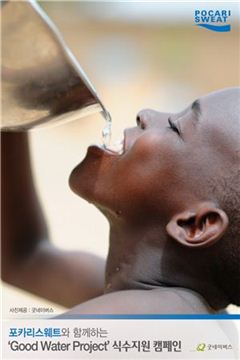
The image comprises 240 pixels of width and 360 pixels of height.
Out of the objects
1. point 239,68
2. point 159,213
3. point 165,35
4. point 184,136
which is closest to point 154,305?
point 159,213

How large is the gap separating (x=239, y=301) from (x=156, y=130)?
278 mm

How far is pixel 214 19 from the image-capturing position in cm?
96

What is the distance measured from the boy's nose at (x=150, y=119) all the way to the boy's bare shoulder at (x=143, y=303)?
237 mm

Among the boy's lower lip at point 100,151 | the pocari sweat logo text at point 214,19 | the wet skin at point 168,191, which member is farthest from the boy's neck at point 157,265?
the pocari sweat logo text at point 214,19

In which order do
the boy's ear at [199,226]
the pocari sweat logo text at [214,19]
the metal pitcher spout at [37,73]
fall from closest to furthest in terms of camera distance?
1. the metal pitcher spout at [37,73]
2. the boy's ear at [199,226]
3. the pocari sweat logo text at [214,19]

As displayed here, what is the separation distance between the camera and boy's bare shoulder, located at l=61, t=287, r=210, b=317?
0.83m

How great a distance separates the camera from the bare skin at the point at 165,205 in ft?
2.77

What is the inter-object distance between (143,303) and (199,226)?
130 mm

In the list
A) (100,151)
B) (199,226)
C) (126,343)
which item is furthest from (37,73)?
(126,343)

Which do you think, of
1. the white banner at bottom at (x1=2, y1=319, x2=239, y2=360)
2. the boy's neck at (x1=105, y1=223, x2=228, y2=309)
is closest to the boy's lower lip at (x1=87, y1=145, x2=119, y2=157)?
the boy's neck at (x1=105, y1=223, x2=228, y2=309)

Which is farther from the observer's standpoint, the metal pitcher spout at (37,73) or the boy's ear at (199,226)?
the boy's ear at (199,226)

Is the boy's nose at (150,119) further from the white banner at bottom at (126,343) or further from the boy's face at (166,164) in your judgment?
the white banner at bottom at (126,343)

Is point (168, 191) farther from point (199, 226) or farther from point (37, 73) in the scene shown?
point (37, 73)

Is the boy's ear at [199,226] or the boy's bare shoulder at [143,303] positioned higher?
the boy's ear at [199,226]
